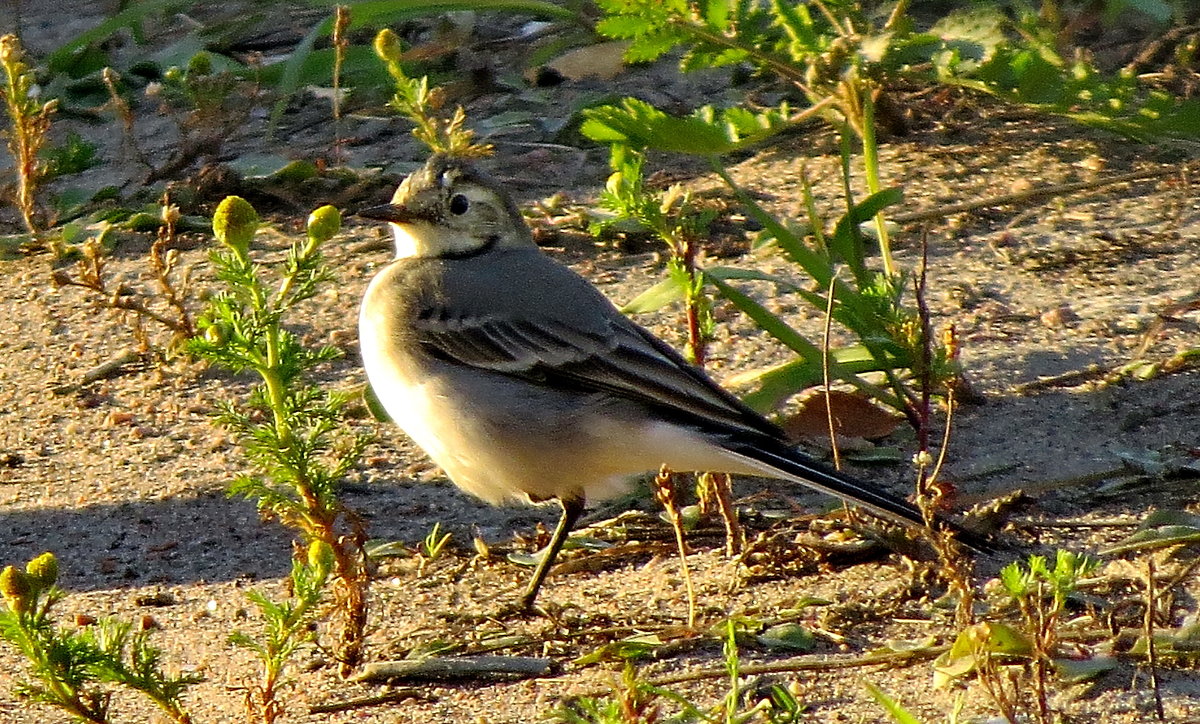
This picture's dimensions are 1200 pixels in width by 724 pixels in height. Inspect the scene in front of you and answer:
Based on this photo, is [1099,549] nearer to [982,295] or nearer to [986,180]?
[982,295]

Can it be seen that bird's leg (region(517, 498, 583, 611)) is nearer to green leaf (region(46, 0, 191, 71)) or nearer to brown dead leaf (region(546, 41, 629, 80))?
brown dead leaf (region(546, 41, 629, 80))

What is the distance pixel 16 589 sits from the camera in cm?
368

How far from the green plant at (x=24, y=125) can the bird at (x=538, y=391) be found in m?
1.80

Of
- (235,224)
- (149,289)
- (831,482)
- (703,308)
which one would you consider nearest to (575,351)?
(703,308)

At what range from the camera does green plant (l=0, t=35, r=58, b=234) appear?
6.69m

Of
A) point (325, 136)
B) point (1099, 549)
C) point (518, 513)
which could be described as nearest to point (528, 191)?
point (325, 136)

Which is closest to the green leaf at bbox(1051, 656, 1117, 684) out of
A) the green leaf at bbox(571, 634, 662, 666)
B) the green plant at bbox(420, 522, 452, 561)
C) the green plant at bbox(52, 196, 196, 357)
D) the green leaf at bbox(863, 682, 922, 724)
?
the green leaf at bbox(863, 682, 922, 724)

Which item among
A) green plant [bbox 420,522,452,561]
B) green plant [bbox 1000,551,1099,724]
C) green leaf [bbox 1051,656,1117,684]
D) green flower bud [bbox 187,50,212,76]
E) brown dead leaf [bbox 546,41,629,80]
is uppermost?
green flower bud [bbox 187,50,212,76]

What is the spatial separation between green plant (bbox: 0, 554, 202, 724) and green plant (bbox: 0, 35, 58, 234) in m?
3.46

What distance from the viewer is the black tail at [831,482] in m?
4.64

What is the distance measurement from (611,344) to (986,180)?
8.91 feet

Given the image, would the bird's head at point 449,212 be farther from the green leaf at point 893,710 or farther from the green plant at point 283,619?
the green leaf at point 893,710

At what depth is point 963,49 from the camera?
6812 mm

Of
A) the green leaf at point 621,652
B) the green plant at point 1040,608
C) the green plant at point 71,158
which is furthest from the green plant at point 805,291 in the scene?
the green plant at point 71,158
